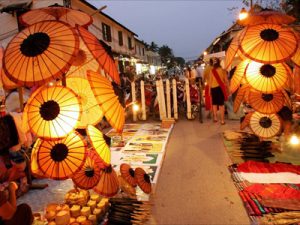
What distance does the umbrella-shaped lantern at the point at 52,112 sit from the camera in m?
2.01

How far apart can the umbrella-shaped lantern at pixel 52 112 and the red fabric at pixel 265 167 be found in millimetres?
3798

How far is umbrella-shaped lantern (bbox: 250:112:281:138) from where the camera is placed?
562 cm

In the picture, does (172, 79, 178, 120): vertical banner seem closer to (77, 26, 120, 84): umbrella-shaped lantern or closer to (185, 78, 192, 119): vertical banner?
(185, 78, 192, 119): vertical banner

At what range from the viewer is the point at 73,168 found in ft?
7.17

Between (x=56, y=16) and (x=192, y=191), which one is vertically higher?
(x=56, y=16)

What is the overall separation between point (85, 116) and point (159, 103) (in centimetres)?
683

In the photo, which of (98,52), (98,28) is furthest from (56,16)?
(98,28)

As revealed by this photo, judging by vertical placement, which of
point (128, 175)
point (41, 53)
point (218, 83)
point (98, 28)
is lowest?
point (128, 175)

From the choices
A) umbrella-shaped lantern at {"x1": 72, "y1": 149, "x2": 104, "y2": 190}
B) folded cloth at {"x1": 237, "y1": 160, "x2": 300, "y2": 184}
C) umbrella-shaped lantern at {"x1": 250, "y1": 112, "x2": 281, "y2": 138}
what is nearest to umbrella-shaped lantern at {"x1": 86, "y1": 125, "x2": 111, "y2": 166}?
umbrella-shaped lantern at {"x1": 72, "y1": 149, "x2": 104, "y2": 190}

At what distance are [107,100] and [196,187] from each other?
2.85m

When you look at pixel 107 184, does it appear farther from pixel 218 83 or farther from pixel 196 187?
pixel 218 83

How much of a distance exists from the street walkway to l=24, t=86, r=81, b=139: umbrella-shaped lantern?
2138 millimetres

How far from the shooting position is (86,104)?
8.45 feet

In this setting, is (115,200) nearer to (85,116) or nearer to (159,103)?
(85,116)
